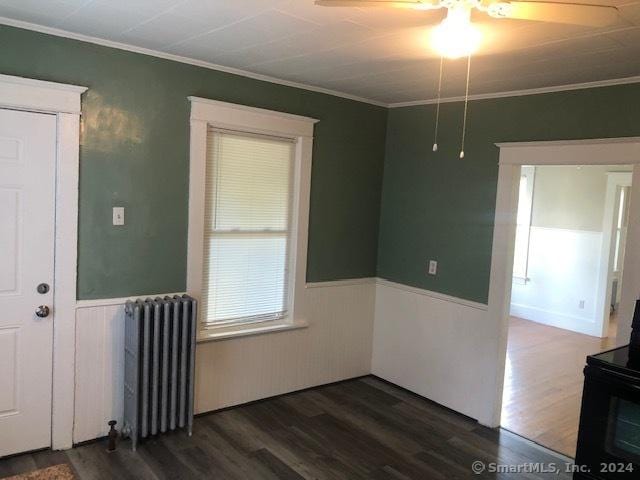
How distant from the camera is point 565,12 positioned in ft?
5.37

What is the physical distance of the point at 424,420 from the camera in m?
3.89

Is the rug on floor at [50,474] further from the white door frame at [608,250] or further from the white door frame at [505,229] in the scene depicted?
the white door frame at [608,250]

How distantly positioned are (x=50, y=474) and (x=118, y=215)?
147 cm

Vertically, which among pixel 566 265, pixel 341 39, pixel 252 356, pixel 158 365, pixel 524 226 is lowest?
pixel 252 356

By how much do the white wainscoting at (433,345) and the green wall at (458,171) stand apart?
0.13 m

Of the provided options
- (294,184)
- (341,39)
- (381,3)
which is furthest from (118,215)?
(381,3)

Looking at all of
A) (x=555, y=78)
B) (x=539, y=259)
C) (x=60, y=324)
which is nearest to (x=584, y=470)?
(x=555, y=78)

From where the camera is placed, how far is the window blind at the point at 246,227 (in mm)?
3637

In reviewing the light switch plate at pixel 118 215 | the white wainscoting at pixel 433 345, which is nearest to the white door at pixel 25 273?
the light switch plate at pixel 118 215

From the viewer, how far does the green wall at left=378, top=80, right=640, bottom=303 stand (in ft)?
10.9

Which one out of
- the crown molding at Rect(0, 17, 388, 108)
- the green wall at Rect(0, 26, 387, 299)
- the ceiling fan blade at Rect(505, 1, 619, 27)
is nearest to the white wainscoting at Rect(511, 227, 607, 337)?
the crown molding at Rect(0, 17, 388, 108)

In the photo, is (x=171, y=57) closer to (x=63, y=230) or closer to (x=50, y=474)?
(x=63, y=230)

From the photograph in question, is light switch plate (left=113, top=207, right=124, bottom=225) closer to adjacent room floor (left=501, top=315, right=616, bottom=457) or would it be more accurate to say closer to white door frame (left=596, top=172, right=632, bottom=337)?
adjacent room floor (left=501, top=315, right=616, bottom=457)

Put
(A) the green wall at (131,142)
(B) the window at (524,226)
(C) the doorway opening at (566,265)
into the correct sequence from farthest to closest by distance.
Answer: (B) the window at (524,226), (C) the doorway opening at (566,265), (A) the green wall at (131,142)
